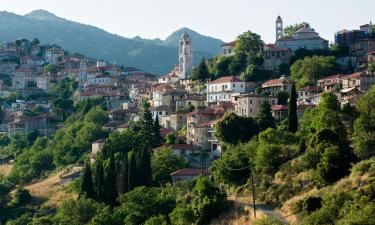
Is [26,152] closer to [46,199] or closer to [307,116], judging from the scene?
[46,199]

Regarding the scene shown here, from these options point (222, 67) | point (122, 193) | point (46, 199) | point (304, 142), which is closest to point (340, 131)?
point (304, 142)

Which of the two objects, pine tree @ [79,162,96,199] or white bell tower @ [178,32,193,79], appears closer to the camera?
pine tree @ [79,162,96,199]

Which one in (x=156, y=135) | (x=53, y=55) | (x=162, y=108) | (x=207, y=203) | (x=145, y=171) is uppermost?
(x=53, y=55)

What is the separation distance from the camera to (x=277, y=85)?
79125mm

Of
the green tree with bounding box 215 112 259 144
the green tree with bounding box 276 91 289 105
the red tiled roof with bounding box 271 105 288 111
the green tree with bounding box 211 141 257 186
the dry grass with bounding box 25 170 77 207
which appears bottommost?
the dry grass with bounding box 25 170 77 207

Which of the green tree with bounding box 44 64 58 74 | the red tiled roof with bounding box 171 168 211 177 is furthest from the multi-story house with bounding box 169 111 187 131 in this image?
the green tree with bounding box 44 64 58 74

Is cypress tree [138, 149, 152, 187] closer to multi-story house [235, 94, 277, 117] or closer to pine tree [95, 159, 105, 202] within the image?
pine tree [95, 159, 105, 202]

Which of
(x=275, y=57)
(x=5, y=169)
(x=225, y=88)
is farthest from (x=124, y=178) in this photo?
(x=5, y=169)

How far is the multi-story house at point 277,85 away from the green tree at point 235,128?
1351cm

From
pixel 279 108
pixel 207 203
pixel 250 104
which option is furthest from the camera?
pixel 250 104

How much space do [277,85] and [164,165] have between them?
18.3 m

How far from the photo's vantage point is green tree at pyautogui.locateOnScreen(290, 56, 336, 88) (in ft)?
265

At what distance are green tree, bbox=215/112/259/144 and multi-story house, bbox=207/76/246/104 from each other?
18602mm

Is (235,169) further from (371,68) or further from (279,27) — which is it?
(279,27)
